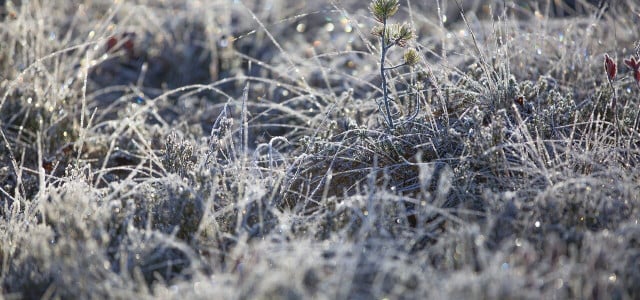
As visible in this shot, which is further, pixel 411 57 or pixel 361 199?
pixel 411 57

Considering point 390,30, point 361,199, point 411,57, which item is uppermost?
point 390,30

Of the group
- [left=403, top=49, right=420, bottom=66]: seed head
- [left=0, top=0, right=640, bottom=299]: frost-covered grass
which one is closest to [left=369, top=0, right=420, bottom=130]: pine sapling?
[left=403, top=49, right=420, bottom=66]: seed head

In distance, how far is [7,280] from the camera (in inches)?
92.2

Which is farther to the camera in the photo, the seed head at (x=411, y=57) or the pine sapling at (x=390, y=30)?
the seed head at (x=411, y=57)

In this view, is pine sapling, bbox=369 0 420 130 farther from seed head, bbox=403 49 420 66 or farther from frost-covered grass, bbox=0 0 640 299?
frost-covered grass, bbox=0 0 640 299

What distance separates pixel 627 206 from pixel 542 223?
0.32m

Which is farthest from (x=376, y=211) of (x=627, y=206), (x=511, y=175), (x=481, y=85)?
(x=481, y=85)

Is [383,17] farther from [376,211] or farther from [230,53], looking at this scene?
[230,53]

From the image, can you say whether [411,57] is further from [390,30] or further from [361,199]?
[361,199]

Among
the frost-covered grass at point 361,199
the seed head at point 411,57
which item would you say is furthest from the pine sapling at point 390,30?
the frost-covered grass at point 361,199

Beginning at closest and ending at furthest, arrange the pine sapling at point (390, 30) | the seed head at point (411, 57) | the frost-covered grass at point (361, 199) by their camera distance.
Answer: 1. the frost-covered grass at point (361, 199)
2. the pine sapling at point (390, 30)
3. the seed head at point (411, 57)

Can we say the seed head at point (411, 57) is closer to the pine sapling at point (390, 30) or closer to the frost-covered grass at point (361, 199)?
the pine sapling at point (390, 30)

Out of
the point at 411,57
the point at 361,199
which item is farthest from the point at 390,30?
the point at 361,199

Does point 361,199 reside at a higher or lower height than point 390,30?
lower
